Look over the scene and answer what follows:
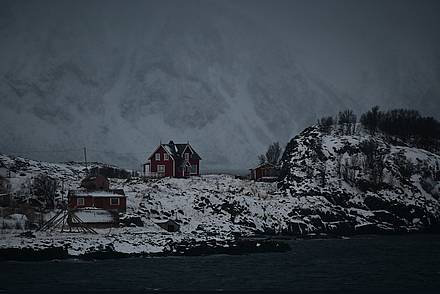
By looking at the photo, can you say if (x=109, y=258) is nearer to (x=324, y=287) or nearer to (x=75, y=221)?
(x=75, y=221)

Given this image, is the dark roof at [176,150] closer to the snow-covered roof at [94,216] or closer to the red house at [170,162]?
the red house at [170,162]

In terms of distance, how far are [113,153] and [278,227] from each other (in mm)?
45288

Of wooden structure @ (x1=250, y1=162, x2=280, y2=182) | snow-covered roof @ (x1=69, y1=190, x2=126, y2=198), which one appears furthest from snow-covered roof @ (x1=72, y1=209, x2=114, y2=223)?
wooden structure @ (x1=250, y1=162, x2=280, y2=182)

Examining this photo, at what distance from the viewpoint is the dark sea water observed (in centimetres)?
3938

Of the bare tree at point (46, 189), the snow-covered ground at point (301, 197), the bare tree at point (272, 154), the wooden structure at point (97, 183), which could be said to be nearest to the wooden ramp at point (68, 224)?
the snow-covered ground at point (301, 197)

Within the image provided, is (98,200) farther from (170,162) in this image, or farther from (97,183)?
(170,162)

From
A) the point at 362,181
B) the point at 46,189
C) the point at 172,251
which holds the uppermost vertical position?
the point at 362,181

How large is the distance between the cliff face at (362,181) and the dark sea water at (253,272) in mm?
16968

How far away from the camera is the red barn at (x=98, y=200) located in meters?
70.2

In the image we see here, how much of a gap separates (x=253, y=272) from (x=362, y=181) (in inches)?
1658

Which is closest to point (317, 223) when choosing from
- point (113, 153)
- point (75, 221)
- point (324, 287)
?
point (75, 221)

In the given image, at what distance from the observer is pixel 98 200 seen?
70.8m

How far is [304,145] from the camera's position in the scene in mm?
91750

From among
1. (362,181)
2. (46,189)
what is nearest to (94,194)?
(46,189)
